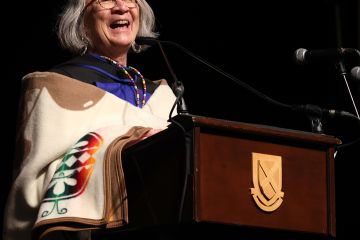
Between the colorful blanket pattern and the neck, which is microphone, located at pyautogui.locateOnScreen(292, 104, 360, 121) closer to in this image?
the colorful blanket pattern

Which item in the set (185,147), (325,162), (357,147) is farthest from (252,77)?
(185,147)

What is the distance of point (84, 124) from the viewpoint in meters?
3.24

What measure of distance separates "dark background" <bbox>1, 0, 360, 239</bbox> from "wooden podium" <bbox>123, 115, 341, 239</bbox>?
1.56 m

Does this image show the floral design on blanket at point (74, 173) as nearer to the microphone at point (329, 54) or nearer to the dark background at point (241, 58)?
the microphone at point (329, 54)

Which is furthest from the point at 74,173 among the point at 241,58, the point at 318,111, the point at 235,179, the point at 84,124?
the point at 241,58

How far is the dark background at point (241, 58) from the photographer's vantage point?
429cm

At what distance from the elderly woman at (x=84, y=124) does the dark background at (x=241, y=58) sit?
567 mm

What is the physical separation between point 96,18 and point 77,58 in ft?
0.67

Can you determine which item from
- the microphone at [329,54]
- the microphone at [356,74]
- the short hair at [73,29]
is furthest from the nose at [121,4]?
the microphone at [356,74]

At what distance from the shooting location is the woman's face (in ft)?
12.0

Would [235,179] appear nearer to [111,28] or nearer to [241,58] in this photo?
[111,28]

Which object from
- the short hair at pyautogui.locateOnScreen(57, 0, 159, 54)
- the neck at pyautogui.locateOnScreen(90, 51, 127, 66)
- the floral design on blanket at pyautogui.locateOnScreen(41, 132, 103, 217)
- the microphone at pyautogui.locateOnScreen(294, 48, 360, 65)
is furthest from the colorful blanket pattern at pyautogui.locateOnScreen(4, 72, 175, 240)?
the microphone at pyautogui.locateOnScreen(294, 48, 360, 65)

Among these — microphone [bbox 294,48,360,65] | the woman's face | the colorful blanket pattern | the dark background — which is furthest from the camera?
the dark background

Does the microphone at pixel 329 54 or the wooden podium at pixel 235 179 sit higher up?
the microphone at pixel 329 54
